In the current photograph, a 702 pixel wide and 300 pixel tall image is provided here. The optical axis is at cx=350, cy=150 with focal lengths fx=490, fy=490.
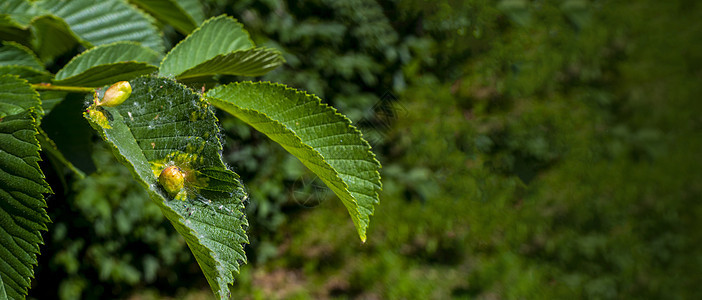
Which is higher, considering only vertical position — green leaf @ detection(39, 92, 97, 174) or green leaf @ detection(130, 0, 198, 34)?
green leaf @ detection(130, 0, 198, 34)

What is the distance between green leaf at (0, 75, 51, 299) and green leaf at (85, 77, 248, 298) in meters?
0.08

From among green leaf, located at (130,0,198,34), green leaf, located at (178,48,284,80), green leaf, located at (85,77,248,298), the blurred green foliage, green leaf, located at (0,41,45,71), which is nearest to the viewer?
green leaf, located at (85,77,248,298)

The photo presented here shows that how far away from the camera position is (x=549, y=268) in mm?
3729

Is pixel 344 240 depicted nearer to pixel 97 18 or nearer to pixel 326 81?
pixel 326 81

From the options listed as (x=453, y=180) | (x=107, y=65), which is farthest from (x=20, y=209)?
(x=453, y=180)

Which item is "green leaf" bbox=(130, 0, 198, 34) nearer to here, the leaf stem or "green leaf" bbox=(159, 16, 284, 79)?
"green leaf" bbox=(159, 16, 284, 79)

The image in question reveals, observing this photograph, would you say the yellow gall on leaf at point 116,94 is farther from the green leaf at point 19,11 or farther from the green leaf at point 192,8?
the green leaf at point 192,8

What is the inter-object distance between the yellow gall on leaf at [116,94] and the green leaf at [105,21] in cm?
33

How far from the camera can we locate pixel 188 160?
490 mm

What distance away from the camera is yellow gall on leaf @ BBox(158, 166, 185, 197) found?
465mm

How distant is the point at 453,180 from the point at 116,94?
3101mm

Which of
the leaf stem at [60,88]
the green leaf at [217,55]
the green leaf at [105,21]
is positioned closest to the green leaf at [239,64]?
the green leaf at [217,55]

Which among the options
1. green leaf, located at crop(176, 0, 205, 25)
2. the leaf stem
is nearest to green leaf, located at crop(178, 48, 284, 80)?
the leaf stem

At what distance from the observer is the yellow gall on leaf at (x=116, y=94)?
20.7 inches
